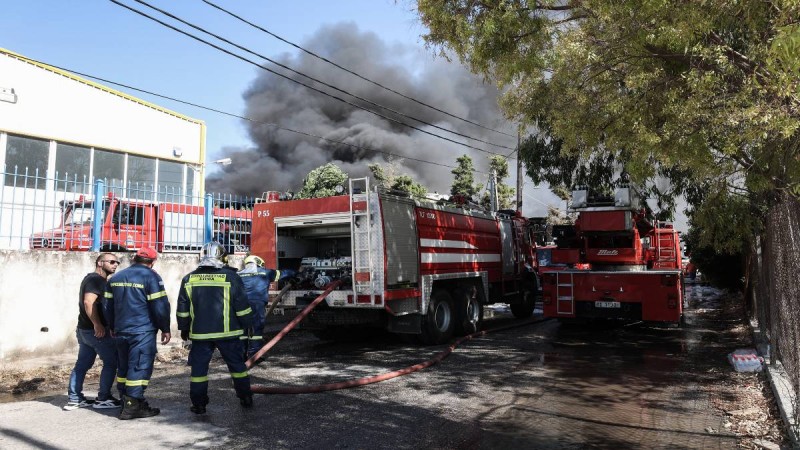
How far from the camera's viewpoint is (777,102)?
4.36 metres

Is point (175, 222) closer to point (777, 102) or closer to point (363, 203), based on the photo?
point (363, 203)

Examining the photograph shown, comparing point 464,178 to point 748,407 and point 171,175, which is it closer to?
point 171,175

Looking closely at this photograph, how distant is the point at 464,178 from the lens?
36312 millimetres

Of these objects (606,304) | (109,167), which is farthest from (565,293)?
(109,167)

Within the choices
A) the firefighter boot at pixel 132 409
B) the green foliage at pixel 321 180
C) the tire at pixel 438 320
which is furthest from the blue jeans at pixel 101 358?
the green foliage at pixel 321 180

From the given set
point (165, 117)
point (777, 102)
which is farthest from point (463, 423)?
point (165, 117)

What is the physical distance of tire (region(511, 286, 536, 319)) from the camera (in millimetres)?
12898

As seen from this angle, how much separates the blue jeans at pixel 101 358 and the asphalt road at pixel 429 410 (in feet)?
0.64

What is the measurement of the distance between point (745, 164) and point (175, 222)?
8319 mm

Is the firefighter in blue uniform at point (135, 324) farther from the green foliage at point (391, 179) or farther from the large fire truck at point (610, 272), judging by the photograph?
the green foliage at point (391, 179)

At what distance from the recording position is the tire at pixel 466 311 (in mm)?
9656

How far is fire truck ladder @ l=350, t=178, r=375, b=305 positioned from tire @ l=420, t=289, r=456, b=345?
134 cm

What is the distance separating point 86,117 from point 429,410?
42.8ft

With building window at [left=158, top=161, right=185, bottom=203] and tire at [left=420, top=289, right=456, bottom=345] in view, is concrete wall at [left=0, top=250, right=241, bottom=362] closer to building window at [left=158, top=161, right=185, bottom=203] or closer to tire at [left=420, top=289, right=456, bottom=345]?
tire at [left=420, top=289, right=456, bottom=345]
